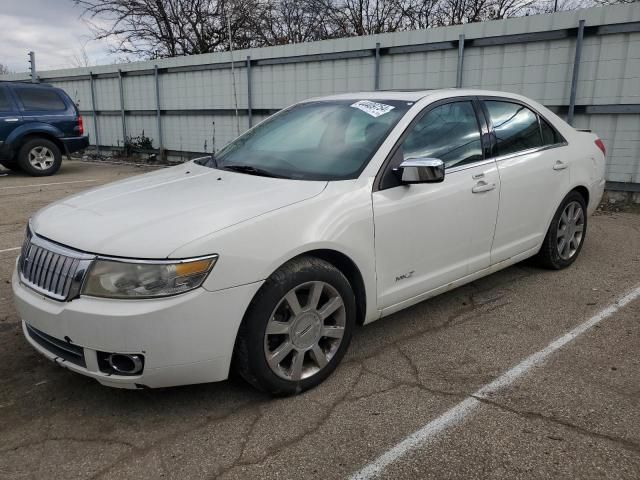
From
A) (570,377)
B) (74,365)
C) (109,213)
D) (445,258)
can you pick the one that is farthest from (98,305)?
(570,377)

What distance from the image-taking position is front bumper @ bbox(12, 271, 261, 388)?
2.32m

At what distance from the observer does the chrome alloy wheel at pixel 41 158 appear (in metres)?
11.2

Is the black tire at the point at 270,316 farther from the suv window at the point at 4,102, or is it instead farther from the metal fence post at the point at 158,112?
the metal fence post at the point at 158,112

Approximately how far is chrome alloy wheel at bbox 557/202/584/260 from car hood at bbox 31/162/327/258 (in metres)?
2.71

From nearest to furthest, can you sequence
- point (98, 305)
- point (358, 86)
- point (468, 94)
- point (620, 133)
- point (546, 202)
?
point (98, 305) < point (468, 94) < point (546, 202) < point (620, 133) < point (358, 86)

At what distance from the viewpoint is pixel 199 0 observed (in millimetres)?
20766

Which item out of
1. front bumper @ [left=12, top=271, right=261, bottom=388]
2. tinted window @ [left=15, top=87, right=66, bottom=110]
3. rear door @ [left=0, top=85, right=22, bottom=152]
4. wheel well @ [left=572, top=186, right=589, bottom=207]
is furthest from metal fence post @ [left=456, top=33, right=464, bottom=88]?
rear door @ [left=0, top=85, right=22, bottom=152]

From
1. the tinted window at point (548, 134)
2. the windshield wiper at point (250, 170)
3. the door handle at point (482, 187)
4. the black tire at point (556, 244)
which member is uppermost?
the tinted window at point (548, 134)

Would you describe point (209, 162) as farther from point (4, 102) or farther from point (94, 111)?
point (94, 111)

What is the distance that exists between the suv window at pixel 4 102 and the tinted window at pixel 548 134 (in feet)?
33.9

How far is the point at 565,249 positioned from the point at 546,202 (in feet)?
2.38

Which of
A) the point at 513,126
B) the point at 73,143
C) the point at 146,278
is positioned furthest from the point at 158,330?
the point at 73,143

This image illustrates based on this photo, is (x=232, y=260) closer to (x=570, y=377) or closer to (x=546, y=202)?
(x=570, y=377)

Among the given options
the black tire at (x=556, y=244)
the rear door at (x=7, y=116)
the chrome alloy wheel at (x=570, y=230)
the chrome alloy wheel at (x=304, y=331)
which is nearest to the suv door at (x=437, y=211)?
the chrome alloy wheel at (x=304, y=331)
